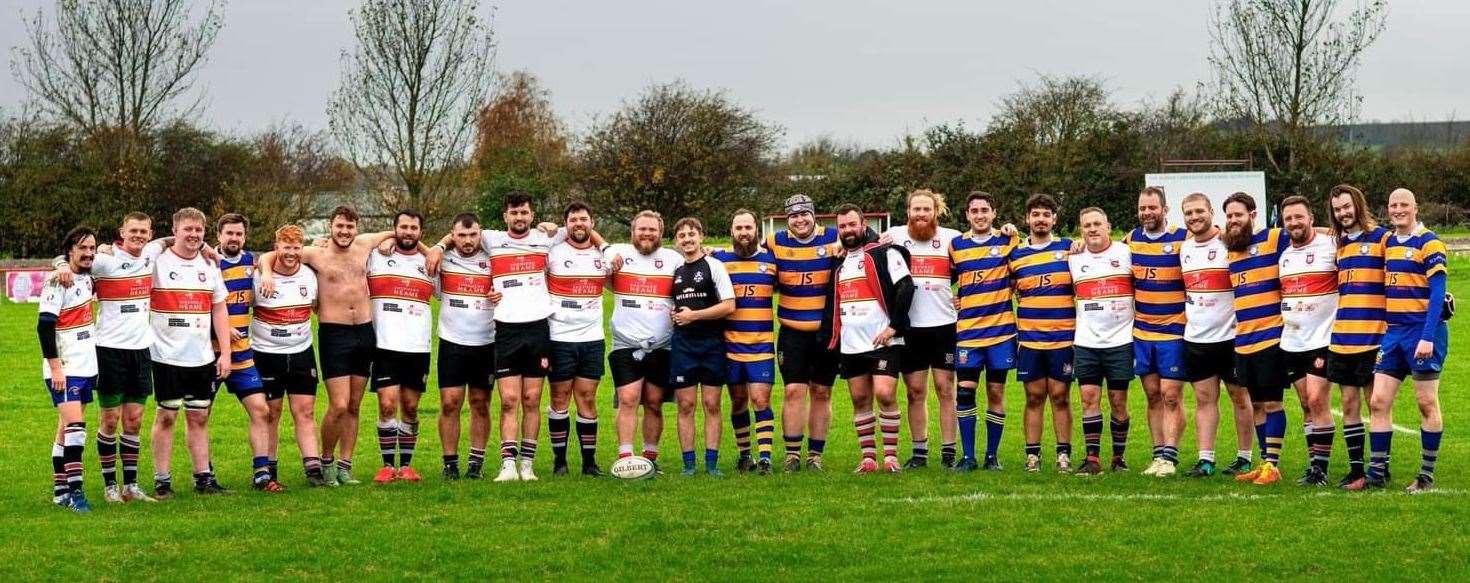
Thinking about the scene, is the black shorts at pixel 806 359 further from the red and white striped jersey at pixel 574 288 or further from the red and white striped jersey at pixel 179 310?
the red and white striped jersey at pixel 179 310

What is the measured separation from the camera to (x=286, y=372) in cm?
1162

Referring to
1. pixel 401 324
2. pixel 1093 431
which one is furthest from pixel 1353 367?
pixel 401 324

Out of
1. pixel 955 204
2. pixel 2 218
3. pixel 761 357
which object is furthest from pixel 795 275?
pixel 2 218

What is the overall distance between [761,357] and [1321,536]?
459 centimetres

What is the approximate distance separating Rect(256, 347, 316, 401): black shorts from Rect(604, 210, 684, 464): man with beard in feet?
7.73

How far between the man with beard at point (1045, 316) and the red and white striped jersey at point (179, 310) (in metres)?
6.18

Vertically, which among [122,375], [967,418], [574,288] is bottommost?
[967,418]

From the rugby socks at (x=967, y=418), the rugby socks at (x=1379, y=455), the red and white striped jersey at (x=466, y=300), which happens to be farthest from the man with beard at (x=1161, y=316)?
the red and white striped jersey at (x=466, y=300)

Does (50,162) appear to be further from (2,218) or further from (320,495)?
(320,495)

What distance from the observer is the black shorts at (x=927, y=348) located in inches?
472

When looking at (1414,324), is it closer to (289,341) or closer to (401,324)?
(401,324)

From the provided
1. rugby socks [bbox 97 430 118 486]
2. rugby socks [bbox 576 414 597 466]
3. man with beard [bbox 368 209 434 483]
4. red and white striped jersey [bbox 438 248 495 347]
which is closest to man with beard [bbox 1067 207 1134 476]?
rugby socks [bbox 576 414 597 466]

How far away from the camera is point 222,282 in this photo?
37.1 ft

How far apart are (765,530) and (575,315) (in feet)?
10.7
